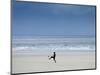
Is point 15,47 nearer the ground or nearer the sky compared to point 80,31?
nearer the ground

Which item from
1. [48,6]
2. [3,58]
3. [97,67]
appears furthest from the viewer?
[97,67]

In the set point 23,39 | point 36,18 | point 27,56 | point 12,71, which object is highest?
point 36,18

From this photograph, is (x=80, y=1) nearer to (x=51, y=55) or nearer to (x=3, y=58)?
(x=51, y=55)

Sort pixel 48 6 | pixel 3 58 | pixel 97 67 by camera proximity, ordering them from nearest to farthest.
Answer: pixel 3 58
pixel 48 6
pixel 97 67

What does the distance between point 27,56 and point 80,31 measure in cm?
55

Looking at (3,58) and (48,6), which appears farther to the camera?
(48,6)

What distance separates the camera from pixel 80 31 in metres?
2.21

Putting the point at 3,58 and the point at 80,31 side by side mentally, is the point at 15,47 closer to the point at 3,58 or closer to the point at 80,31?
the point at 3,58

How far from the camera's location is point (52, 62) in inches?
84.2

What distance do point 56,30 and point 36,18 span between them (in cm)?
22

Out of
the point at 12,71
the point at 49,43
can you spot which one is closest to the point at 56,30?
the point at 49,43

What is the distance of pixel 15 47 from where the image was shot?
203 centimetres

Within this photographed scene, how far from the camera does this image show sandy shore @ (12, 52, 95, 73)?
2.05 m

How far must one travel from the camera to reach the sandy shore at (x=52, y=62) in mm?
2055
